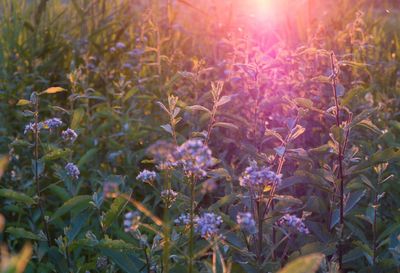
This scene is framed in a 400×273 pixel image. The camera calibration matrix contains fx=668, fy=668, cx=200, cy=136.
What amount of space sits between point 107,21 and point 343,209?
2615 millimetres

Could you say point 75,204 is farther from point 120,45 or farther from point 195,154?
point 120,45

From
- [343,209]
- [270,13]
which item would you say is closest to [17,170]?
[343,209]

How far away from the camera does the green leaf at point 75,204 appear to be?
2.11 m

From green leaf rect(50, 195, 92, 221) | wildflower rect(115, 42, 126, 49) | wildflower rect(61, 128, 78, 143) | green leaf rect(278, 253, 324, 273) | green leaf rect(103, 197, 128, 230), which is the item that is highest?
wildflower rect(115, 42, 126, 49)

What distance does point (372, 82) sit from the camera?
3408 mm

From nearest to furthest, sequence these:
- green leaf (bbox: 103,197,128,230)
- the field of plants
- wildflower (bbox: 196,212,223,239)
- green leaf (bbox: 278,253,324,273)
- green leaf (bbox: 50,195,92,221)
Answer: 1. green leaf (bbox: 278,253,324,273)
2. wildflower (bbox: 196,212,223,239)
3. the field of plants
4. green leaf (bbox: 103,197,128,230)
5. green leaf (bbox: 50,195,92,221)

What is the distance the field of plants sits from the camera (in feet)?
5.96

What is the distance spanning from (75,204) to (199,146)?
3.08ft

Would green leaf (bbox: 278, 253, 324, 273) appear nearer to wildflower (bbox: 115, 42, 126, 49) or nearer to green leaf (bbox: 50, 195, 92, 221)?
green leaf (bbox: 50, 195, 92, 221)

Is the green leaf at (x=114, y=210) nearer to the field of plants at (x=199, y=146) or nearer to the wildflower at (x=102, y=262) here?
the field of plants at (x=199, y=146)

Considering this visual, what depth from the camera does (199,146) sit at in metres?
1.31

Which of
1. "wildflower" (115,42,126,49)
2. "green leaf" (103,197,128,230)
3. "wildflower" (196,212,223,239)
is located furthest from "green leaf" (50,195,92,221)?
"wildflower" (115,42,126,49)

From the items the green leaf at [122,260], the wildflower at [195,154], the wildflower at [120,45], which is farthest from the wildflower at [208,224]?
the wildflower at [120,45]

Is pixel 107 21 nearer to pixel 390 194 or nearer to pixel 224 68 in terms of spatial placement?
pixel 224 68
